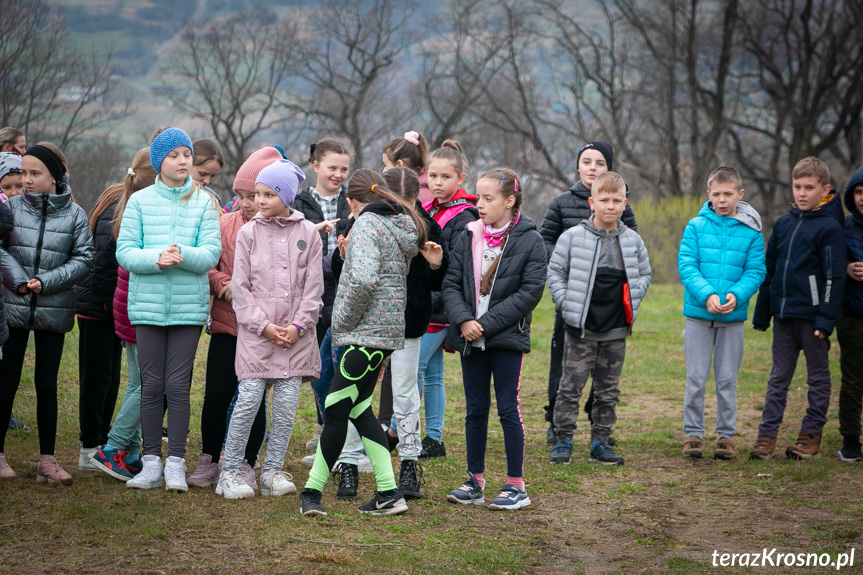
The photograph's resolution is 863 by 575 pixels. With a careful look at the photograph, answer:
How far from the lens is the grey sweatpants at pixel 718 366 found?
617cm

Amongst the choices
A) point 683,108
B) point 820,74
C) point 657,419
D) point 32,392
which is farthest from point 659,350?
point 820,74

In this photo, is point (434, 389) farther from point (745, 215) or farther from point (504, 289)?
point (745, 215)

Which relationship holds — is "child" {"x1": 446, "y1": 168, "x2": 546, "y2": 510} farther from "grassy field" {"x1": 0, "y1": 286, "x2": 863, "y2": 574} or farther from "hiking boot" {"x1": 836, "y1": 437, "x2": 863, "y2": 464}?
"hiking boot" {"x1": 836, "y1": 437, "x2": 863, "y2": 464}

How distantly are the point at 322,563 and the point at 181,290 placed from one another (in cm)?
191

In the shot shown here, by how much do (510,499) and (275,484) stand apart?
1366mm

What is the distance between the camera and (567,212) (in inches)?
258

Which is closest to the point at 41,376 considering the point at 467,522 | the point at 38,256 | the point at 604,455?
the point at 38,256

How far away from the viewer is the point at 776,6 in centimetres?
3116

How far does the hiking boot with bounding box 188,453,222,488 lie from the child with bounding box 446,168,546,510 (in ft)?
4.73

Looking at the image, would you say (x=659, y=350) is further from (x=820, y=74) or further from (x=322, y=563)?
(x=820, y=74)

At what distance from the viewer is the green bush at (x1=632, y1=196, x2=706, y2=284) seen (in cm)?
2264

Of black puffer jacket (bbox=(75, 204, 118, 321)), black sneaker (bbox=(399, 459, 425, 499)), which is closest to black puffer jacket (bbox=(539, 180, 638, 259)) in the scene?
black sneaker (bbox=(399, 459, 425, 499))

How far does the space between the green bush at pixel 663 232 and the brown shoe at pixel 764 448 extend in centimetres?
1690

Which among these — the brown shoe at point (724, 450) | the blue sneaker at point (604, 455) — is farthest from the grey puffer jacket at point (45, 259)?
the brown shoe at point (724, 450)
